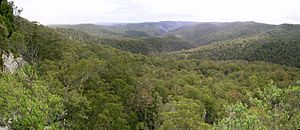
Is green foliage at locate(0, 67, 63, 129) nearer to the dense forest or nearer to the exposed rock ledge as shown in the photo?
the dense forest

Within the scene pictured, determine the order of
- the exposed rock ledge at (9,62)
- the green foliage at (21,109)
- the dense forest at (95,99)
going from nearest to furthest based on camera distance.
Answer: the dense forest at (95,99), the green foliage at (21,109), the exposed rock ledge at (9,62)

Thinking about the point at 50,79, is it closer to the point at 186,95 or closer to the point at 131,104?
the point at 131,104

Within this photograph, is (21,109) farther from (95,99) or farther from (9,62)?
(95,99)

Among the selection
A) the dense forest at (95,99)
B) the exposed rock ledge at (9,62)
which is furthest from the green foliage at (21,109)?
the exposed rock ledge at (9,62)

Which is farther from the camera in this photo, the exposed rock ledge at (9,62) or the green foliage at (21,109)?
the exposed rock ledge at (9,62)

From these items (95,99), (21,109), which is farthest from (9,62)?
(21,109)

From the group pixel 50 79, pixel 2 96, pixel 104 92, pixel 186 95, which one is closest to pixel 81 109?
pixel 50 79

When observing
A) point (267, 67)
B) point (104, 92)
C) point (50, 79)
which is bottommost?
point (267, 67)

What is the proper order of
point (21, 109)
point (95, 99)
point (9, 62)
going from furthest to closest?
point (95, 99) < point (9, 62) < point (21, 109)

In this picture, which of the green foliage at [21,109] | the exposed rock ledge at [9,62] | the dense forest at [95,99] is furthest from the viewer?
the exposed rock ledge at [9,62]

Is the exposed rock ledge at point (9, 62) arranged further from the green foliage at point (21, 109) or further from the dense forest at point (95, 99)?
the green foliage at point (21, 109)

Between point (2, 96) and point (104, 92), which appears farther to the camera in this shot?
point (104, 92)
